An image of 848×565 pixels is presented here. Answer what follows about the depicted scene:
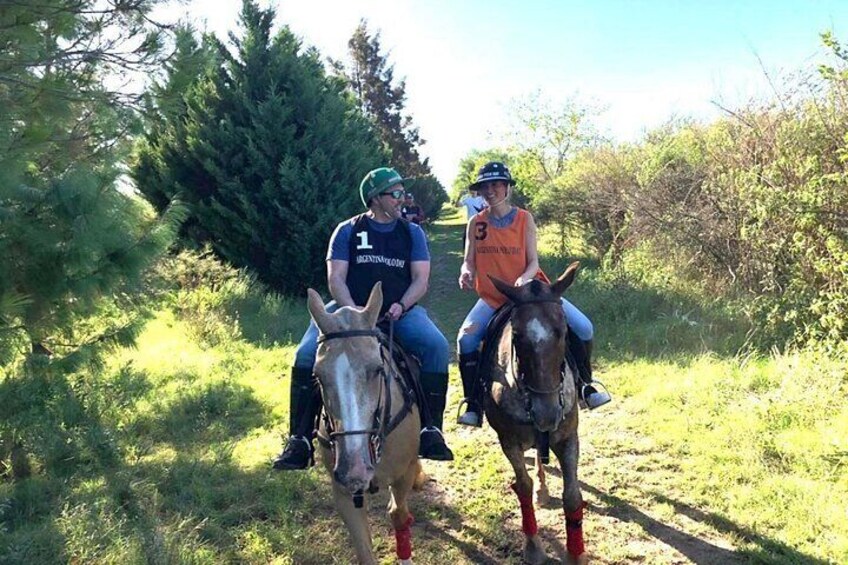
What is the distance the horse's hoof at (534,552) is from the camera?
4250mm

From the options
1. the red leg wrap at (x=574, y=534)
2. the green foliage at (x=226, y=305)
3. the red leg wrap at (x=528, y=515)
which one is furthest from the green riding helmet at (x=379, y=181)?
the green foliage at (x=226, y=305)

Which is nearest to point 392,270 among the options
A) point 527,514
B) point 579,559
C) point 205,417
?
point 527,514

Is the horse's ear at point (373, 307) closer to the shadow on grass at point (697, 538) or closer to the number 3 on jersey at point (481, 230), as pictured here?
the number 3 on jersey at point (481, 230)

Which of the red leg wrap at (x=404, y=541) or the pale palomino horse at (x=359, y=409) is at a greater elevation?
the pale palomino horse at (x=359, y=409)

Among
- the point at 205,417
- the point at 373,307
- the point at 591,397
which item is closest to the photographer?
the point at 373,307

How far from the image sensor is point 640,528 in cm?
459

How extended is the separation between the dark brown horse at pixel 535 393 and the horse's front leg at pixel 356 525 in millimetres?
1303

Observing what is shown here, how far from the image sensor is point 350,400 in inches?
114

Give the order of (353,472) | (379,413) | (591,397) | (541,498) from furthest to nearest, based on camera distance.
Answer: (541,498), (591,397), (379,413), (353,472)

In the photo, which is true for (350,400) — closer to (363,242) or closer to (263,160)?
(363,242)

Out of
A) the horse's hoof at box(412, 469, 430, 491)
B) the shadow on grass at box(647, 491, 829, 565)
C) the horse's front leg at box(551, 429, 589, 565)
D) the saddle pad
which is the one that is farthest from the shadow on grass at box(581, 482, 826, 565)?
the horse's hoof at box(412, 469, 430, 491)

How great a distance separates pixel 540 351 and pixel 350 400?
4.49ft

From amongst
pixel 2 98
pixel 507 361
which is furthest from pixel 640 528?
pixel 2 98

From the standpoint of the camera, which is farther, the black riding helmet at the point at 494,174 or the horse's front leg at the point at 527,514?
the black riding helmet at the point at 494,174
